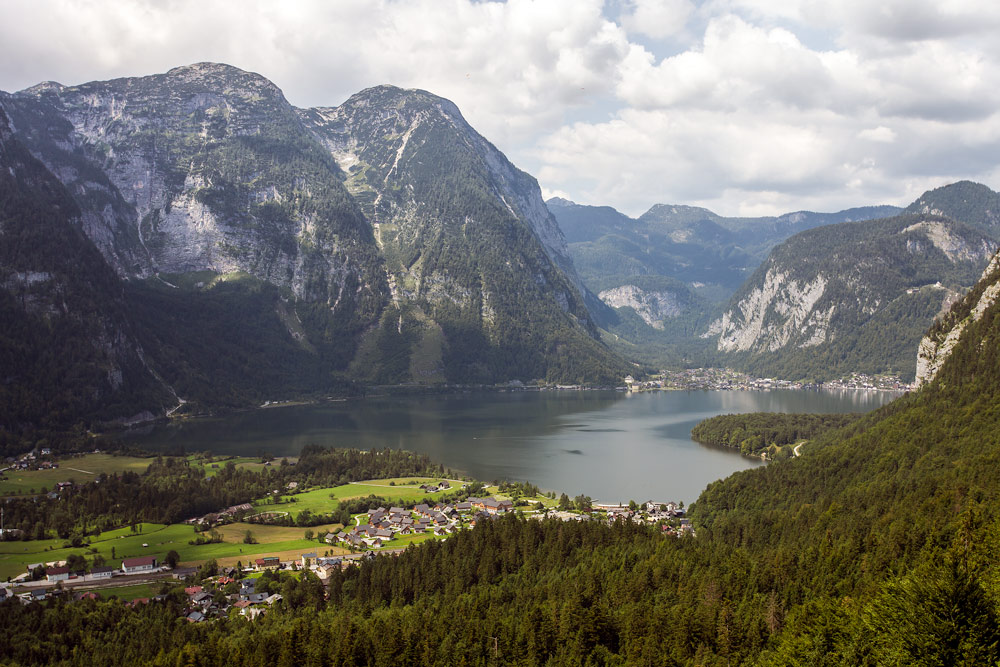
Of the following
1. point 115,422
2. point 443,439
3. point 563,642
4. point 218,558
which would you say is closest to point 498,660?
point 563,642

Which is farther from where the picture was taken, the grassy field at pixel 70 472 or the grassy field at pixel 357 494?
the grassy field at pixel 70 472

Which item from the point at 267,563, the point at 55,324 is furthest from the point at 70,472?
the point at 55,324

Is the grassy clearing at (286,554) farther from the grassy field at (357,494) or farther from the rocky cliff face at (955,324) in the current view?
the rocky cliff face at (955,324)

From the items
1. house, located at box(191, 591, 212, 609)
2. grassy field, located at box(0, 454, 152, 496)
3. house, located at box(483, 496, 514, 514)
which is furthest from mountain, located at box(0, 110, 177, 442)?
house, located at box(191, 591, 212, 609)

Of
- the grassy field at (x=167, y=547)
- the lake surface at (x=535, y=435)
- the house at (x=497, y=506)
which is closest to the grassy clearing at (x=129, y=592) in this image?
the grassy field at (x=167, y=547)

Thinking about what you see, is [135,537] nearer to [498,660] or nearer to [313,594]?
[313,594]

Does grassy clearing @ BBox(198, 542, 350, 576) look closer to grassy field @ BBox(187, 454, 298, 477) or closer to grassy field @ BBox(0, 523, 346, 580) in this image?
grassy field @ BBox(0, 523, 346, 580)

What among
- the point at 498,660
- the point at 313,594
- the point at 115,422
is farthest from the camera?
the point at 115,422
